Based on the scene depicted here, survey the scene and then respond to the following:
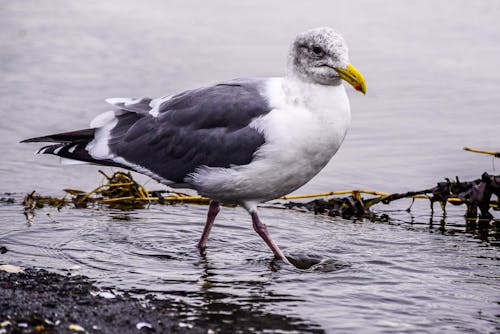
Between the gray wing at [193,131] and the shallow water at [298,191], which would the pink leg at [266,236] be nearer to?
the shallow water at [298,191]

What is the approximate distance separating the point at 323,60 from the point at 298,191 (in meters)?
2.82

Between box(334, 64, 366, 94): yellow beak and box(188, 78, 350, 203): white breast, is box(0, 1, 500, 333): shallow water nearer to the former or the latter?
box(188, 78, 350, 203): white breast

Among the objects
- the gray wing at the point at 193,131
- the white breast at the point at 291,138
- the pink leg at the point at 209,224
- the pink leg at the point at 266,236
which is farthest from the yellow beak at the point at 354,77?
the pink leg at the point at 209,224

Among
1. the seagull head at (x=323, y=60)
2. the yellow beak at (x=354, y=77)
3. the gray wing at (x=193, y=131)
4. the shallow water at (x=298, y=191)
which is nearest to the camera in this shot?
the shallow water at (x=298, y=191)

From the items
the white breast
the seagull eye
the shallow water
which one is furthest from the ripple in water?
the seagull eye

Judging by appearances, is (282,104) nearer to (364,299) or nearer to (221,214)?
(364,299)

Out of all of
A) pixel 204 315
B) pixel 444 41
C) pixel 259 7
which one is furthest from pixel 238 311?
pixel 259 7

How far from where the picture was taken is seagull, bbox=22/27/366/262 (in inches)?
250

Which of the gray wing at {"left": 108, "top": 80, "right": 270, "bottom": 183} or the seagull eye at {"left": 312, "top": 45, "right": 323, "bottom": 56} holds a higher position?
the seagull eye at {"left": 312, "top": 45, "right": 323, "bottom": 56}

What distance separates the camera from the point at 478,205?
26.4ft

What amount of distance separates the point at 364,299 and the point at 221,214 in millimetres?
2489

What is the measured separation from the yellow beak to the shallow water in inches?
49.5

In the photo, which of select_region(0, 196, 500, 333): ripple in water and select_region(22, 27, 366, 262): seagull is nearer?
select_region(0, 196, 500, 333): ripple in water

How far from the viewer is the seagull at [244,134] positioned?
6.35 meters
